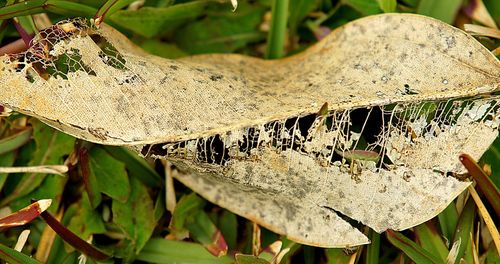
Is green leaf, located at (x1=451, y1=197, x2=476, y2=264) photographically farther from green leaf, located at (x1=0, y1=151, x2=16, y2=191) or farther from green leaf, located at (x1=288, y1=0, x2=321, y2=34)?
green leaf, located at (x1=0, y1=151, x2=16, y2=191)

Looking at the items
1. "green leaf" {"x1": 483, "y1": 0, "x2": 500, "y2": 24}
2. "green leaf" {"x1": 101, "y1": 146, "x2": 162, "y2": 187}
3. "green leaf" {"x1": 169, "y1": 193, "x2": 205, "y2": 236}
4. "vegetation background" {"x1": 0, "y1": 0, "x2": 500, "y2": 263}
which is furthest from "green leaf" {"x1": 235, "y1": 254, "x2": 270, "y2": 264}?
"green leaf" {"x1": 483, "y1": 0, "x2": 500, "y2": 24}

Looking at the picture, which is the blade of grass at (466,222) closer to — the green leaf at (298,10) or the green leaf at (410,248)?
the green leaf at (410,248)

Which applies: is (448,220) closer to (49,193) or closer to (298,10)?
(298,10)

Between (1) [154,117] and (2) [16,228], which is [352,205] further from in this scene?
(2) [16,228]

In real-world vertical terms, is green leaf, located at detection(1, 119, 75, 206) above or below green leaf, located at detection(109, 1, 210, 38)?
below

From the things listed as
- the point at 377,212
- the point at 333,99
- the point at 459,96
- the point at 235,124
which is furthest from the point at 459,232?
the point at 235,124

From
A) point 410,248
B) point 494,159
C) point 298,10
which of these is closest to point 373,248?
point 410,248
